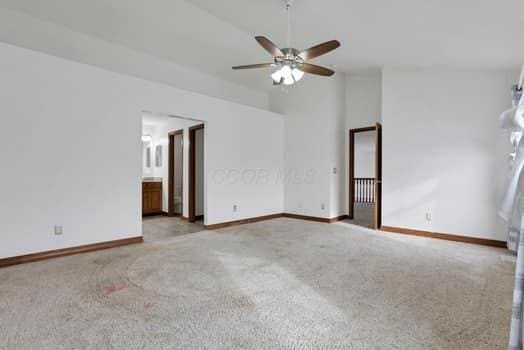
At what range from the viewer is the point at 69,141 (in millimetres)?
3561

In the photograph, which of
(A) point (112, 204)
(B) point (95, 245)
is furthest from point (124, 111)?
(B) point (95, 245)

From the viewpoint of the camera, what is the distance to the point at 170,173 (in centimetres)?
676

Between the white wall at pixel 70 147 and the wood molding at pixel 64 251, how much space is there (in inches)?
2.2

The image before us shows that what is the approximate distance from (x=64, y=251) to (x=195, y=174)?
287 cm

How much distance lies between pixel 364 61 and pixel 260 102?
107 inches

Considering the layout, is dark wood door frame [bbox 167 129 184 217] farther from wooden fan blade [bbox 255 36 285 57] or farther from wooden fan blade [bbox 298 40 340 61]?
wooden fan blade [bbox 298 40 340 61]

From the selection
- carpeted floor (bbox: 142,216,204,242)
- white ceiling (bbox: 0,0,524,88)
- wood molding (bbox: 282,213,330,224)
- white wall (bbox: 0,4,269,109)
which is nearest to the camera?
white ceiling (bbox: 0,0,524,88)

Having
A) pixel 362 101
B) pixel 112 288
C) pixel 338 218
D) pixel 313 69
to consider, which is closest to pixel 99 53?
pixel 313 69

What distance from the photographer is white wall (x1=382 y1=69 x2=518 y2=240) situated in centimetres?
414

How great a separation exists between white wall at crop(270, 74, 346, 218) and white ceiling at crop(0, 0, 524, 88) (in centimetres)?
139

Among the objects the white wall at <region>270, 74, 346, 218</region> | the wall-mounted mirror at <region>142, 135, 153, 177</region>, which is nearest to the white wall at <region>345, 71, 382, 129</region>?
the white wall at <region>270, 74, 346, 218</region>

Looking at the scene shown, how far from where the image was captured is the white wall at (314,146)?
19.8ft

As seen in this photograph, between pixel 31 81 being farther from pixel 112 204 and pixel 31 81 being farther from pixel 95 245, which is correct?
pixel 95 245

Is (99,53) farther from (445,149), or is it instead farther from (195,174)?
(445,149)
